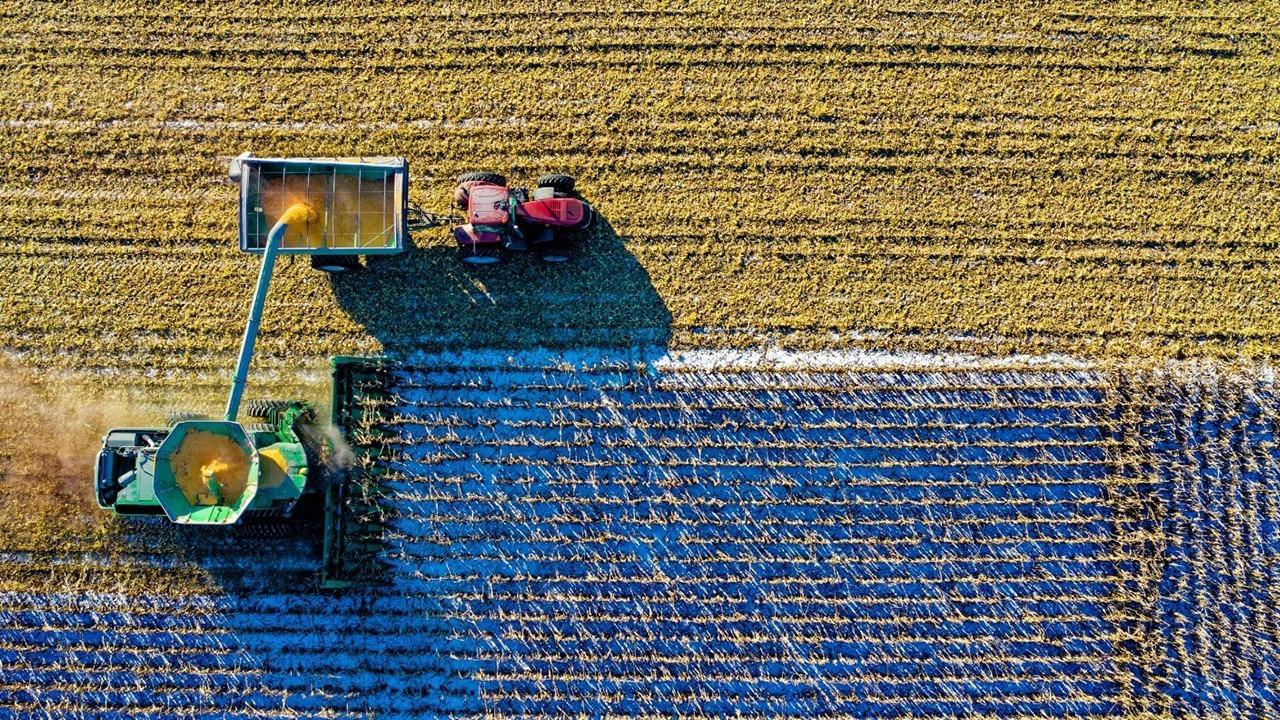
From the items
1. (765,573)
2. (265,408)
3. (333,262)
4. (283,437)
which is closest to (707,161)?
(333,262)

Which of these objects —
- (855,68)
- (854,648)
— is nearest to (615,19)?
(855,68)

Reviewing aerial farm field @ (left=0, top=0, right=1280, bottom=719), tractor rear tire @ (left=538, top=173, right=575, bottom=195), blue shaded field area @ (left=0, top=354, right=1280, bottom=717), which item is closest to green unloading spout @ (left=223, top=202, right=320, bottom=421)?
aerial farm field @ (left=0, top=0, right=1280, bottom=719)

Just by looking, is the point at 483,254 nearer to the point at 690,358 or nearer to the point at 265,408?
the point at 690,358

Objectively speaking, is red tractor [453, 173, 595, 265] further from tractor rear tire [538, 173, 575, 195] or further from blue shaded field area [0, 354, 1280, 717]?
blue shaded field area [0, 354, 1280, 717]

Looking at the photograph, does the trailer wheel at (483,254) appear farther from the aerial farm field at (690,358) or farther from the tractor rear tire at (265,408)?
the tractor rear tire at (265,408)

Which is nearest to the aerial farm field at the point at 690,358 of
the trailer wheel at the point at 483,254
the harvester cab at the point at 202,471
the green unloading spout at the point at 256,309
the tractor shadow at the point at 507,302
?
the tractor shadow at the point at 507,302

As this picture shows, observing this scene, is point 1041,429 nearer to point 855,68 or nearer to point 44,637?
point 855,68
